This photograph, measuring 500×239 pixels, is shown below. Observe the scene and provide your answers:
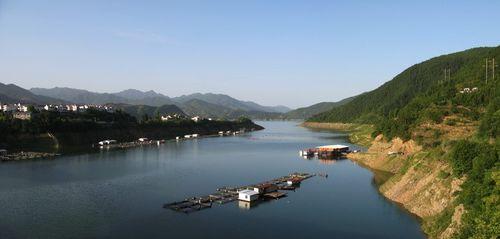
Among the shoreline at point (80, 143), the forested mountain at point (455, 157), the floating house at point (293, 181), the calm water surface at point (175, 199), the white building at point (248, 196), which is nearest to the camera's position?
the forested mountain at point (455, 157)

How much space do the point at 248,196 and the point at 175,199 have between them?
6864mm

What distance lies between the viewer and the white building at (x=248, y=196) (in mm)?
43000

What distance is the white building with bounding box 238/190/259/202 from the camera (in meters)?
43.0

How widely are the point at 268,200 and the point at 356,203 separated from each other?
823 centimetres

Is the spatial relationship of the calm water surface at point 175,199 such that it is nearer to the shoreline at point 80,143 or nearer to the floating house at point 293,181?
the floating house at point 293,181

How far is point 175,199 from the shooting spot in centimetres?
4328

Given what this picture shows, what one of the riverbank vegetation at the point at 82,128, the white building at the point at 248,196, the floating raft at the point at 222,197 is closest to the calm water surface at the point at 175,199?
the floating raft at the point at 222,197

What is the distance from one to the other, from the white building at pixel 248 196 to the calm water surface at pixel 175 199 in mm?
1318

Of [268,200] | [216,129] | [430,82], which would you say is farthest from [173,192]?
[430,82]

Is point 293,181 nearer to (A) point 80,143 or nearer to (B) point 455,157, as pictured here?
(B) point 455,157

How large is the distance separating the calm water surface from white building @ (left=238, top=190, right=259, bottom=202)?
132cm

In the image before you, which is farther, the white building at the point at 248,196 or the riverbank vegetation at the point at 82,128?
the riverbank vegetation at the point at 82,128

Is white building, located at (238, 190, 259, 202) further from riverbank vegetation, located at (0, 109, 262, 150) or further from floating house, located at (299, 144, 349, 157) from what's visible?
riverbank vegetation, located at (0, 109, 262, 150)

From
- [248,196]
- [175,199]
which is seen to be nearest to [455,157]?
[248,196]
